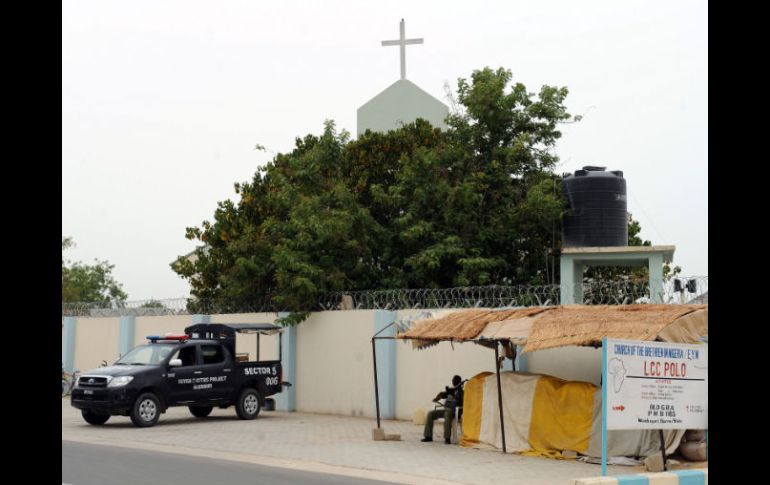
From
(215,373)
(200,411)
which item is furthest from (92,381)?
(200,411)

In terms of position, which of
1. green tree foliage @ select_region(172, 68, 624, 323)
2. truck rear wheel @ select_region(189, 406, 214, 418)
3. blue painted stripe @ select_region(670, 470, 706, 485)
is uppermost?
green tree foliage @ select_region(172, 68, 624, 323)

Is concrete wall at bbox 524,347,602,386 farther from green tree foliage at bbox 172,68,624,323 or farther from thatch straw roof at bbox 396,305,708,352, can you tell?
green tree foliage at bbox 172,68,624,323

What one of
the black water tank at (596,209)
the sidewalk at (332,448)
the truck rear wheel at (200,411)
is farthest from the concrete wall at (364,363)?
the black water tank at (596,209)

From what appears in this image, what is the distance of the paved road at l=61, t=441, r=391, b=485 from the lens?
1225 centimetres

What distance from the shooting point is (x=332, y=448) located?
16.1 m

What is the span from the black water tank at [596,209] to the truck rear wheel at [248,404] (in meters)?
8.12

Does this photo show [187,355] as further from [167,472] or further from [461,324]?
[167,472]

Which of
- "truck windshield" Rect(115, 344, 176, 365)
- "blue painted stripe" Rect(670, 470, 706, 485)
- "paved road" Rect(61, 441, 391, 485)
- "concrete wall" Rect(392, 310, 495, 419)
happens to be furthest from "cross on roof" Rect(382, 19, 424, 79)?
"blue painted stripe" Rect(670, 470, 706, 485)

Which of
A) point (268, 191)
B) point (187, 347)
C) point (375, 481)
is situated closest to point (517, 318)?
point (375, 481)

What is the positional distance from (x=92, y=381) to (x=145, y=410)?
119 centimetres

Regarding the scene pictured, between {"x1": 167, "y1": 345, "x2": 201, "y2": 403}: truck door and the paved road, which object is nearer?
the paved road

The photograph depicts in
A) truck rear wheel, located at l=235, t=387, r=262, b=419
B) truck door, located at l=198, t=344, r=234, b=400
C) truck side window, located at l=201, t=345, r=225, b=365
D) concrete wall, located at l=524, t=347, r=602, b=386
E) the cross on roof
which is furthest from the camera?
the cross on roof
